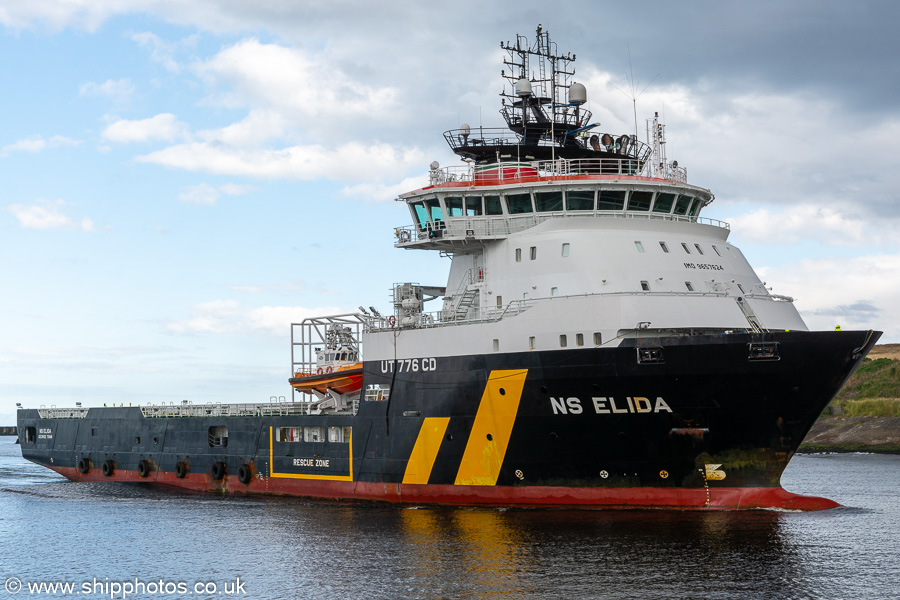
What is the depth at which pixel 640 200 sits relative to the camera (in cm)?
2438

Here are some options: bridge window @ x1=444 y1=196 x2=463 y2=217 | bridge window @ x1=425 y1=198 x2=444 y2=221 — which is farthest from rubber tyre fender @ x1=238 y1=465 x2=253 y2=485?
bridge window @ x1=444 y1=196 x2=463 y2=217

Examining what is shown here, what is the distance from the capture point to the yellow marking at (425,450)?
23672mm

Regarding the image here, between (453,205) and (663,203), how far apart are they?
566cm

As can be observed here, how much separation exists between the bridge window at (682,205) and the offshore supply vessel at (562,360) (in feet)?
0.20

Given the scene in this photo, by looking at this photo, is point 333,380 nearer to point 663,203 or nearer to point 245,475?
point 245,475

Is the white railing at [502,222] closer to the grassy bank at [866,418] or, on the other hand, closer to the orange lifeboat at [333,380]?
the orange lifeboat at [333,380]

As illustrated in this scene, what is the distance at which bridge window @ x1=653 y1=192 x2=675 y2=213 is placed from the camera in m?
24.5

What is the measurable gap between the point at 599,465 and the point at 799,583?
20.6ft

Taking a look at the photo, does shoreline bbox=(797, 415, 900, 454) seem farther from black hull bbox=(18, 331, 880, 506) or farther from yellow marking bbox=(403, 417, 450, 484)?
yellow marking bbox=(403, 417, 450, 484)

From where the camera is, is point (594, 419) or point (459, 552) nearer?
point (459, 552)

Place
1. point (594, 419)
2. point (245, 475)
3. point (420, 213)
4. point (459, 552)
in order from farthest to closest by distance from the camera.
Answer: point (245, 475) < point (420, 213) < point (594, 419) < point (459, 552)

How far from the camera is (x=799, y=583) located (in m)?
16.1

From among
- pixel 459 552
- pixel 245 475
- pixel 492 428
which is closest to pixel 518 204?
pixel 492 428

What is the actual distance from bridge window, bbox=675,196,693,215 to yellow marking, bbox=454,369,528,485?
6.64 metres
